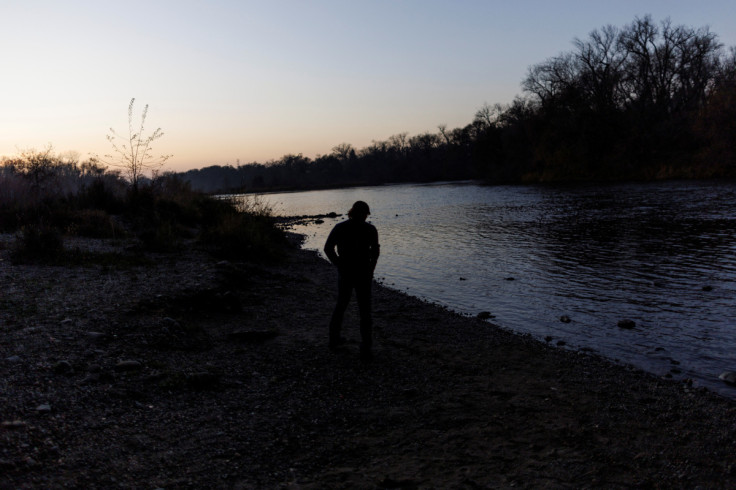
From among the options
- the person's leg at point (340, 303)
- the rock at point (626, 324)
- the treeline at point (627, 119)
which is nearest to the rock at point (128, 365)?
the person's leg at point (340, 303)

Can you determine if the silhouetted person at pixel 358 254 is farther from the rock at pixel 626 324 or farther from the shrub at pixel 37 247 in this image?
the shrub at pixel 37 247

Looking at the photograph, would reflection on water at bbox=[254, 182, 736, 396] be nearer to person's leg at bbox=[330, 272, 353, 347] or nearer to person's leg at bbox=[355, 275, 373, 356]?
Result: person's leg at bbox=[355, 275, 373, 356]

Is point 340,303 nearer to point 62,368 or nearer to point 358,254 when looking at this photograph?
point 358,254

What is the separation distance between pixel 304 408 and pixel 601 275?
11819 mm

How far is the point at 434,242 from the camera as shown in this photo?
75.7 feet

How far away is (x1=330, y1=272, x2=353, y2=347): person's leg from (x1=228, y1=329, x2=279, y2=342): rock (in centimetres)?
121

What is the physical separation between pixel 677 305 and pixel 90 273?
12.9 meters

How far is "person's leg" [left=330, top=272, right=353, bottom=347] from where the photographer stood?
6.75 metres

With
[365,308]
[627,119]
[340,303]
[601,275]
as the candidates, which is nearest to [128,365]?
[340,303]

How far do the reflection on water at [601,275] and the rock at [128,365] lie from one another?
280 inches

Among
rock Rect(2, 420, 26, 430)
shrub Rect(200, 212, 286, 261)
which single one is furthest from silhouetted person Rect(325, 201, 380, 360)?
shrub Rect(200, 212, 286, 261)

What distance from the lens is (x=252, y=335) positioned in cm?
763

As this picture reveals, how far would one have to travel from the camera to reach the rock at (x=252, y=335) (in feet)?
24.7

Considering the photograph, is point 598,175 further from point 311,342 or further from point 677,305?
point 311,342
